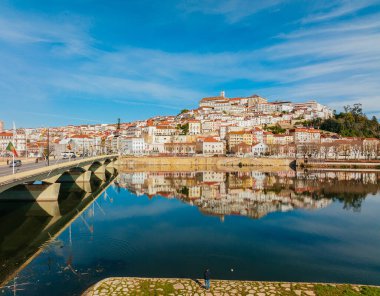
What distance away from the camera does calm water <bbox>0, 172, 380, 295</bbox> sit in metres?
14.3

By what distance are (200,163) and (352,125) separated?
239 feet

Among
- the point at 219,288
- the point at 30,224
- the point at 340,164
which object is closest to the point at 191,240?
the point at 219,288

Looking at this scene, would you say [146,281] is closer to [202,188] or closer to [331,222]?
[331,222]

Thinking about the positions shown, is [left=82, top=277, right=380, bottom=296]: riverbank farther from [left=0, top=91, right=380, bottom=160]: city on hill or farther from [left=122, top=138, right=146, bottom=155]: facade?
[left=122, top=138, right=146, bottom=155]: facade

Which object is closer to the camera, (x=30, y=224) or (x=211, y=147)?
(x=30, y=224)

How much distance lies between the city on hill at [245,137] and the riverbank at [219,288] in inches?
2791

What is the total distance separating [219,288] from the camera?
1147cm

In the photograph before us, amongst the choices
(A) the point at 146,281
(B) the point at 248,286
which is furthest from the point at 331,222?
(A) the point at 146,281

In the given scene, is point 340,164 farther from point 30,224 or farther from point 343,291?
point 343,291

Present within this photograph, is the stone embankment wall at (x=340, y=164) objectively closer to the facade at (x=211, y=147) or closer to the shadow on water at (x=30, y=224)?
the facade at (x=211, y=147)

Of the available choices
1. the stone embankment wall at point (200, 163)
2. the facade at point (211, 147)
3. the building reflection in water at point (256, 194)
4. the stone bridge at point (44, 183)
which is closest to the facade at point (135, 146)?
the facade at point (211, 147)

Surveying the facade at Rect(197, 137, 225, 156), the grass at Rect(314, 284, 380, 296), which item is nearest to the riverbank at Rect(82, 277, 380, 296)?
the grass at Rect(314, 284, 380, 296)

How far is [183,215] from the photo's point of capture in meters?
28.2

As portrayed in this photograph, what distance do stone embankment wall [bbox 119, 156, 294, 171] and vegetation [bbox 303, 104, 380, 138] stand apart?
52.6 metres
